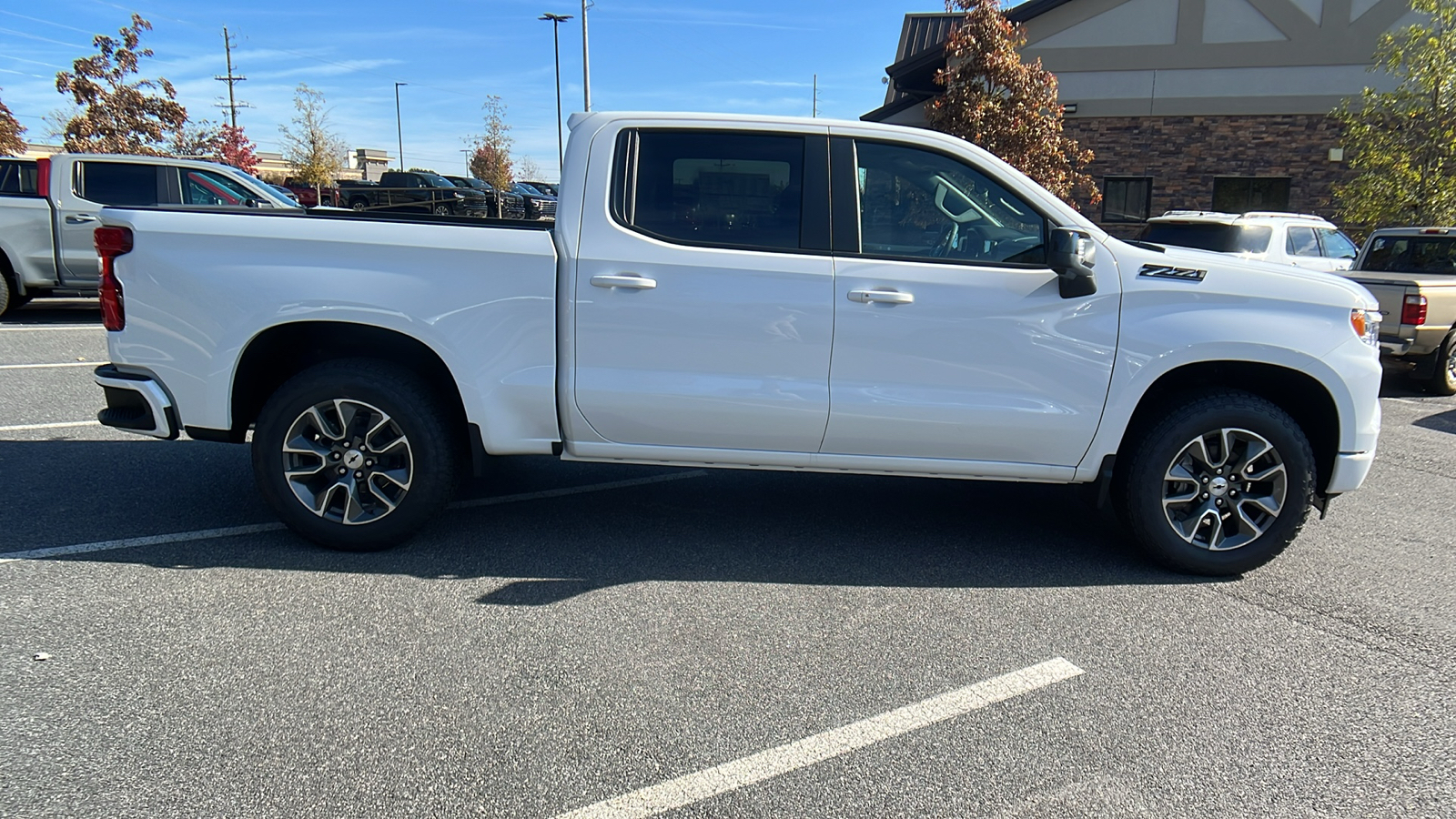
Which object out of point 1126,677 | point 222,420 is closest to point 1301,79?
point 1126,677

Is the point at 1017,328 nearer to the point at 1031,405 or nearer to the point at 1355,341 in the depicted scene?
the point at 1031,405

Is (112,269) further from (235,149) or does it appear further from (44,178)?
(235,149)

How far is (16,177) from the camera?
38.0 feet

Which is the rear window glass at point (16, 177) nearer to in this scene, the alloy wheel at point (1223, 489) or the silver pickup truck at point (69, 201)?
the silver pickup truck at point (69, 201)

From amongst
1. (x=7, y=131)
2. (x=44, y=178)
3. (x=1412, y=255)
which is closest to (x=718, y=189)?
(x=1412, y=255)

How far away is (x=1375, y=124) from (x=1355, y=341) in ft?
44.0

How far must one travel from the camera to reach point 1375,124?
1491 cm

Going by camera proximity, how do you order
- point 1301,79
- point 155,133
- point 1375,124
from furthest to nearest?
1. point 155,133
2. point 1301,79
3. point 1375,124

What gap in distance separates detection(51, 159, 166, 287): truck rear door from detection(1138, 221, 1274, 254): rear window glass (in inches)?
466

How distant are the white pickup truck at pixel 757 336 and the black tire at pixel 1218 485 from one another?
14mm

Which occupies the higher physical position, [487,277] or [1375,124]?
[1375,124]

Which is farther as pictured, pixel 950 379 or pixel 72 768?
pixel 950 379

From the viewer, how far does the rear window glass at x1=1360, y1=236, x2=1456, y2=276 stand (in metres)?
9.98

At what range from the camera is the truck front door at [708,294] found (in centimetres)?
425
